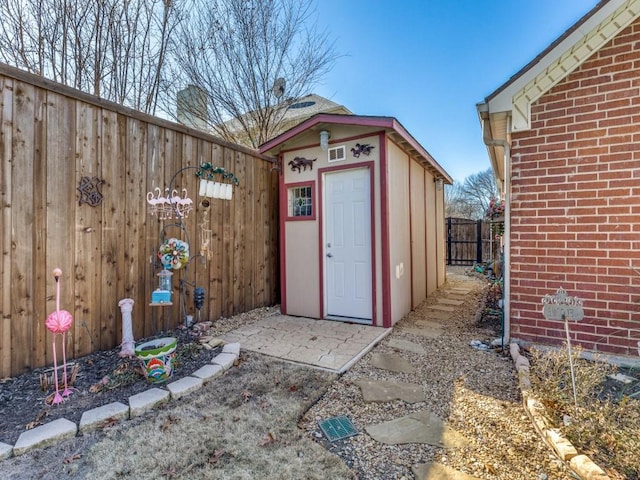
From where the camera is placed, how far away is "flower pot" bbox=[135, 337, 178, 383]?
8.79 ft

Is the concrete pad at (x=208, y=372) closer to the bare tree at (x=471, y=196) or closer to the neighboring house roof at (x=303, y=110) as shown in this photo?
the neighboring house roof at (x=303, y=110)

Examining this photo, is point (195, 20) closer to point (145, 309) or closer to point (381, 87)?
point (381, 87)

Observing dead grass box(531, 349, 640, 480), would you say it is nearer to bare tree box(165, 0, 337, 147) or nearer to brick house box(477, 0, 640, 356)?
brick house box(477, 0, 640, 356)

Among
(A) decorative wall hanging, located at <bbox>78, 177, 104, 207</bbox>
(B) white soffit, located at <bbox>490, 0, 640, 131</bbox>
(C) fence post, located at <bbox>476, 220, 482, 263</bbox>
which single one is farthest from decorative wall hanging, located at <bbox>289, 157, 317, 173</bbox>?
(C) fence post, located at <bbox>476, 220, 482, 263</bbox>

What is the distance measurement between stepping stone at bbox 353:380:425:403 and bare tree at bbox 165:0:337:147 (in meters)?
6.68

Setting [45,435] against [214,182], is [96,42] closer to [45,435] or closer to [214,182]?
[214,182]

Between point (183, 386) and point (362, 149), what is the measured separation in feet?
11.6

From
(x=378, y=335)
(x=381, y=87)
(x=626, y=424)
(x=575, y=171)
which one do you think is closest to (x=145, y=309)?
(x=378, y=335)

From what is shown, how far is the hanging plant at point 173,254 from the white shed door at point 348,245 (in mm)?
2043

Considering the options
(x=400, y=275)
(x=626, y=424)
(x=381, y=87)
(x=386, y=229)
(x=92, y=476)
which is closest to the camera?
(x=92, y=476)

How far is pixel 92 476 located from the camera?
1.70 metres

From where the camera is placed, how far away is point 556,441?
183 cm

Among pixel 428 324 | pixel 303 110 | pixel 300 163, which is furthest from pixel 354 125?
pixel 303 110

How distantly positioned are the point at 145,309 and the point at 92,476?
2145 millimetres
